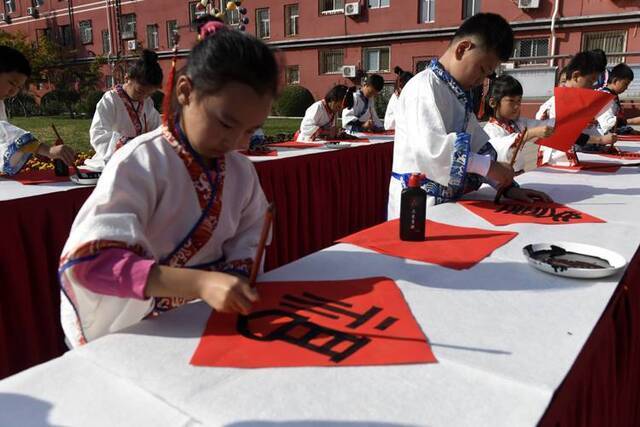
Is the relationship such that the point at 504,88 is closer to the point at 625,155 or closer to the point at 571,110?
the point at 571,110

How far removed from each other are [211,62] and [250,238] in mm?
418

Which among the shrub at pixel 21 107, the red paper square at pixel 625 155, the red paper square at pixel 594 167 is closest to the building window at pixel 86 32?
the shrub at pixel 21 107

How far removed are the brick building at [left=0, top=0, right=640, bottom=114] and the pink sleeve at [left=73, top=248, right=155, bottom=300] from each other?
29.8 feet

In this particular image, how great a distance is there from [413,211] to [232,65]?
714 mm

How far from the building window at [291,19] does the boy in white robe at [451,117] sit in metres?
14.9

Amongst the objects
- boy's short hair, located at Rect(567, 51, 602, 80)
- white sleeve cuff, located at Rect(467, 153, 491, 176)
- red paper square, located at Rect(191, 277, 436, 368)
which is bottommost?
red paper square, located at Rect(191, 277, 436, 368)

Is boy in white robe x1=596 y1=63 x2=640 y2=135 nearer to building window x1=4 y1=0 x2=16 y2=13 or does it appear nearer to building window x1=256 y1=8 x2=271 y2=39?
building window x1=256 y1=8 x2=271 y2=39

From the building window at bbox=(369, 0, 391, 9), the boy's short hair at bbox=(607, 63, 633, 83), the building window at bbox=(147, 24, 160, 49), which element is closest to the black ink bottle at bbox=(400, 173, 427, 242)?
the boy's short hair at bbox=(607, 63, 633, 83)

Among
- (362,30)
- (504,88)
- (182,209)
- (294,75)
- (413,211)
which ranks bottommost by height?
(413,211)

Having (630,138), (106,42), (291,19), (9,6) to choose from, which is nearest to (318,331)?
(630,138)

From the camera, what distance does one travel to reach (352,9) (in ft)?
46.6

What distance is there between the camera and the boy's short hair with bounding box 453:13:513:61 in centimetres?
180

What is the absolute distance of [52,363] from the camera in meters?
0.78

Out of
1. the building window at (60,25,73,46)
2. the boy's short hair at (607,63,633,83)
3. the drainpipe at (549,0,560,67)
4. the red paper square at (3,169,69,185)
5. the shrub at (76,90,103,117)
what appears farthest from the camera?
the building window at (60,25,73,46)
